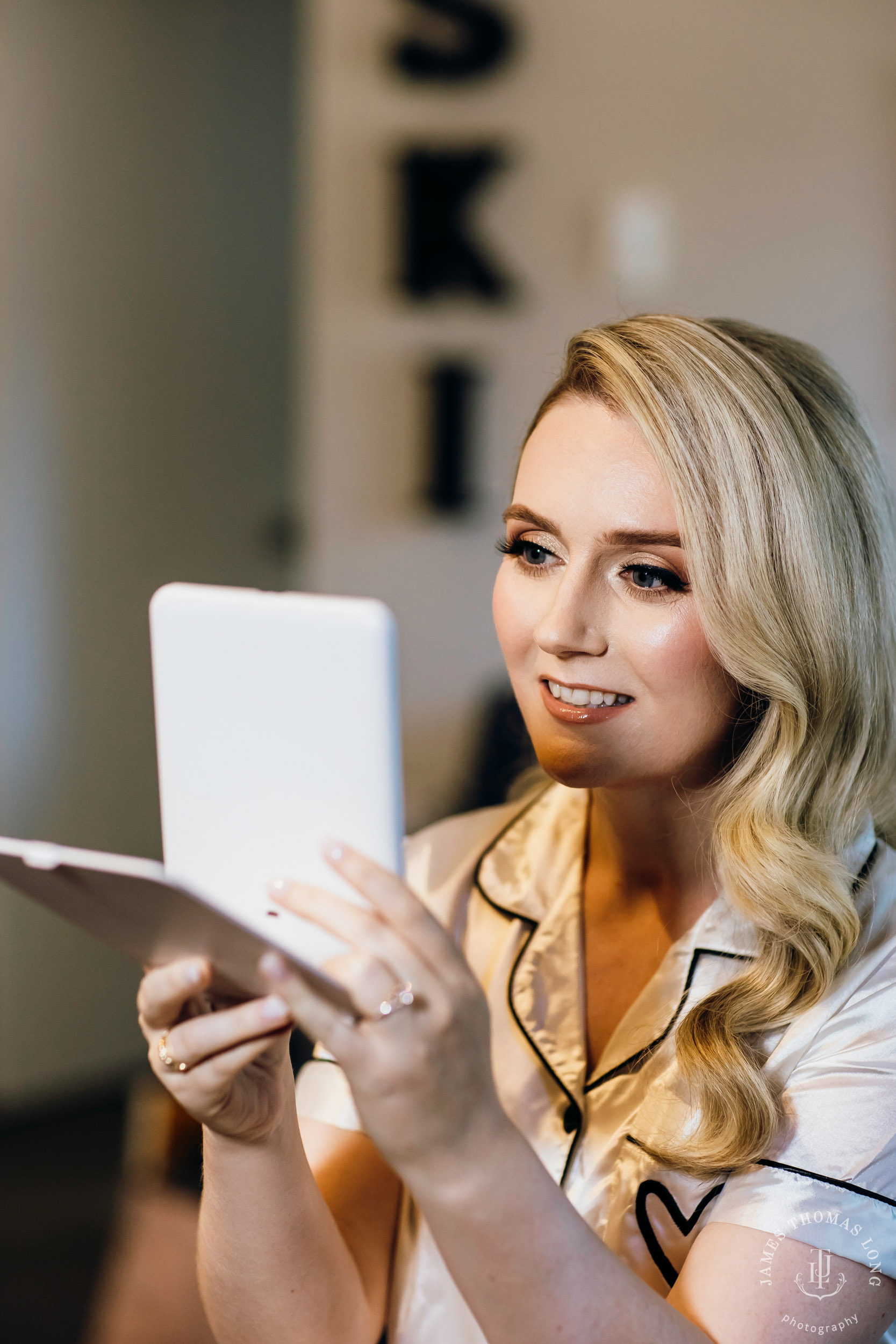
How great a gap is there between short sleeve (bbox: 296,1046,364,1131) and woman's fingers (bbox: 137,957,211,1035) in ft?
1.41

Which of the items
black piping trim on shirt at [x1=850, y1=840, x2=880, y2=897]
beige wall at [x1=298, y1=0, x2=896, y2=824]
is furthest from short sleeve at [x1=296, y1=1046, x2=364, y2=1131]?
beige wall at [x1=298, y1=0, x2=896, y2=824]

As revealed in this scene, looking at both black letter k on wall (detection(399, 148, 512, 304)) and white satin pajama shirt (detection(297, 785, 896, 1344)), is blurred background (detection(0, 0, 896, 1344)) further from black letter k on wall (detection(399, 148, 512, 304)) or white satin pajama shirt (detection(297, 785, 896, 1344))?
white satin pajama shirt (detection(297, 785, 896, 1344))

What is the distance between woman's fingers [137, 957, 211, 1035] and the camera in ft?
2.30

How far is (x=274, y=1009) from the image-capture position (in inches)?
27.3

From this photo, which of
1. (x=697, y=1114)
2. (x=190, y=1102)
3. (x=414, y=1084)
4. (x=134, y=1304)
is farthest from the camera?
(x=134, y=1304)

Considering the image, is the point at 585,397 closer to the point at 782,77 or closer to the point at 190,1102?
the point at 190,1102

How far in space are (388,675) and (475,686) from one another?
2.31m

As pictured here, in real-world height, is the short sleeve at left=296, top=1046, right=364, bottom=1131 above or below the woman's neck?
below

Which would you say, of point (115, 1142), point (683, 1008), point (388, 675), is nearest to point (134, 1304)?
point (683, 1008)

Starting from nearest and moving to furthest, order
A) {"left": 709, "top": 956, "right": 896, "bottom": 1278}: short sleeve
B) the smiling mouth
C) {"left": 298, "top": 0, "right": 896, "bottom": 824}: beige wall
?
{"left": 709, "top": 956, "right": 896, "bottom": 1278}: short sleeve → the smiling mouth → {"left": 298, "top": 0, "right": 896, "bottom": 824}: beige wall

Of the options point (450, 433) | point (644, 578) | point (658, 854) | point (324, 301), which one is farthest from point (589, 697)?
point (324, 301)

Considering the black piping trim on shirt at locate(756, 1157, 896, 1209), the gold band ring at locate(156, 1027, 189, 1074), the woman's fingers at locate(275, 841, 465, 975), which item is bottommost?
the black piping trim on shirt at locate(756, 1157, 896, 1209)

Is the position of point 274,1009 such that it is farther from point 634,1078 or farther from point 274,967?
point 634,1078

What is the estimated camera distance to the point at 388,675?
2.22 feet
